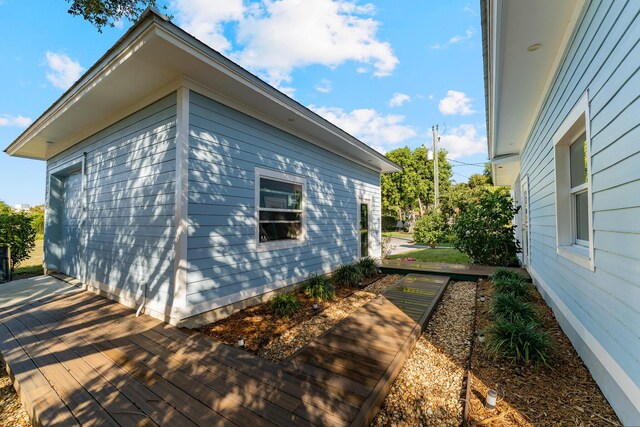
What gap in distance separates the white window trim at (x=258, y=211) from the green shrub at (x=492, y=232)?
5.25 meters

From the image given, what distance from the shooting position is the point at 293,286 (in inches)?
213

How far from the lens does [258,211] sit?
15.2 ft

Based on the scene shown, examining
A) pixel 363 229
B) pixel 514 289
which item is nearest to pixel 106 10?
pixel 363 229

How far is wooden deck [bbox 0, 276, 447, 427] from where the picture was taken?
1909 mm

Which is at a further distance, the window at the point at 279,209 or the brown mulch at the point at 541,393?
the window at the point at 279,209

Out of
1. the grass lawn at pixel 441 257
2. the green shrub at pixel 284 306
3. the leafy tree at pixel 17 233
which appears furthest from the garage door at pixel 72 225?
the grass lawn at pixel 441 257

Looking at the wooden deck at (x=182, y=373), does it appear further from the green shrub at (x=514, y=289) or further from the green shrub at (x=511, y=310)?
the green shrub at (x=514, y=289)

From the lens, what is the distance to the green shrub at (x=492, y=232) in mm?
7527

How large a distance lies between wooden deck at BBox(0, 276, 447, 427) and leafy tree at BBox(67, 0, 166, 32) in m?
4.49

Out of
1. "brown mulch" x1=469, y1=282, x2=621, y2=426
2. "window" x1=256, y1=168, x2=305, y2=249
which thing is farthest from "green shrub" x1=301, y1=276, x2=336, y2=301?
"brown mulch" x1=469, y1=282, x2=621, y2=426

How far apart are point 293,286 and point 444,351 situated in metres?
3.05

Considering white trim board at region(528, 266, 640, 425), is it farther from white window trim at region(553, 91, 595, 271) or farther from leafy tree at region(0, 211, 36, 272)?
leafy tree at region(0, 211, 36, 272)

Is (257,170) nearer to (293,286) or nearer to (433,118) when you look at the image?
(293,286)

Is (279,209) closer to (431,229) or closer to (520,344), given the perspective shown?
(520,344)
